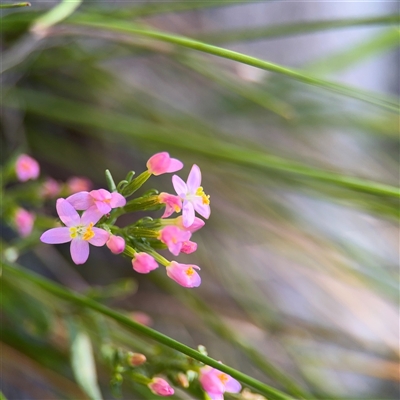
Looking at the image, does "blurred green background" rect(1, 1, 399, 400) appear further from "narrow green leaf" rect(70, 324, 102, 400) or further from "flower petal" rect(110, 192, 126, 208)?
"flower petal" rect(110, 192, 126, 208)

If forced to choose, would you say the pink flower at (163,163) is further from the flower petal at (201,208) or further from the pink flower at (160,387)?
the pink flower at (160,387)

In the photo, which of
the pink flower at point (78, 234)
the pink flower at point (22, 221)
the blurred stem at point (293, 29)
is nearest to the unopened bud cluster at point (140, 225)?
the pink flower at point (78, 234)

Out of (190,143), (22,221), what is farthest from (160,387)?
(190,143)

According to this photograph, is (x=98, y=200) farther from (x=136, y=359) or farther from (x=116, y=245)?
(x=136, y=359)

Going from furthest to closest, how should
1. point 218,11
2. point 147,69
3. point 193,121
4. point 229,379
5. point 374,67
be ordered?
point 374,67 → point 218,11 → point 147,69 → point 193,121 → point 229,379

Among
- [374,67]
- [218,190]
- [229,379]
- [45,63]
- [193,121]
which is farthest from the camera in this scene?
[374,67]

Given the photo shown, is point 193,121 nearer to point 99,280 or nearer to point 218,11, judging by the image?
point 99,280

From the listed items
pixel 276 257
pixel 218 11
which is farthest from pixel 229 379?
pixel 218 11
